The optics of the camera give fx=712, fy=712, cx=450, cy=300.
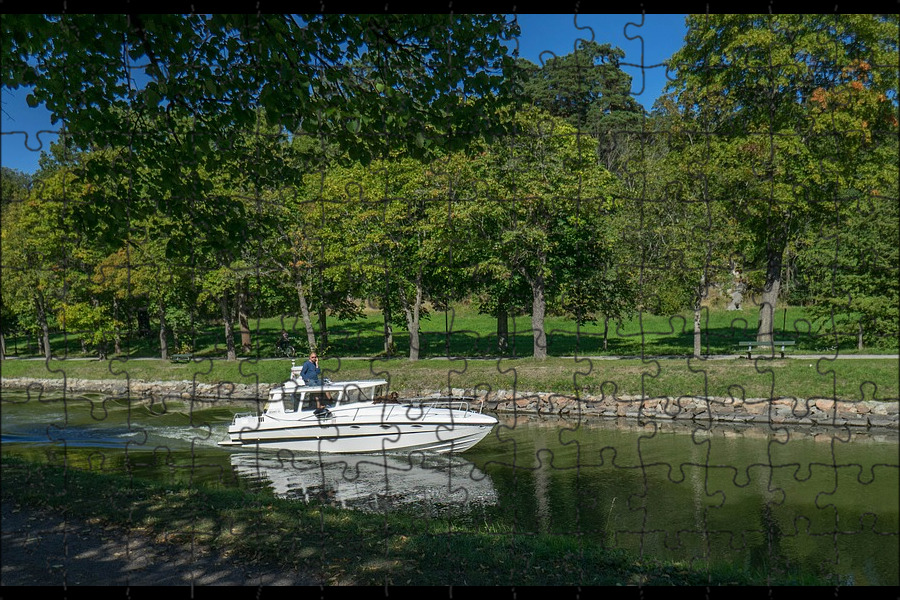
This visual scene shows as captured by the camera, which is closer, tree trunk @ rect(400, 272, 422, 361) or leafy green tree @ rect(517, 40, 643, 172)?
leafy green tree @ rect(517, 40, 643, 172)

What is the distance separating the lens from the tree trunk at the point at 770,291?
5.99m

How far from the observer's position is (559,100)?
7891mm

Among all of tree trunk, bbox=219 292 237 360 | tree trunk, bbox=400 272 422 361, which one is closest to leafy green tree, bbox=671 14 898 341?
tree trunk, bbox=400 272 422 361

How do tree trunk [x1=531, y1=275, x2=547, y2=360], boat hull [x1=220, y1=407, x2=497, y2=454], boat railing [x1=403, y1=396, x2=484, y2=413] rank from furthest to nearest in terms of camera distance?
boat hull [x1=220, y1=407, x2=497, y2=454] → tree trunk [x1=531, y1=275, x2=547, y2=360] → boat railing [x1=403, y1=396, x2=484, y2=413]

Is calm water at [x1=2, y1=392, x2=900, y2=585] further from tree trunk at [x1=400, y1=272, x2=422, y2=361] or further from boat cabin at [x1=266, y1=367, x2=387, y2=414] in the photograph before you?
tree trunk at [x1=400, y1=272, x2=422, y2=361]

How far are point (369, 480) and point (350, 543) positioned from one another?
257 inches

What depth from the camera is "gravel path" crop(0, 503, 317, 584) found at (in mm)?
5539

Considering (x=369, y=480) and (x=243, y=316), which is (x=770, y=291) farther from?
(x=369, y=480)

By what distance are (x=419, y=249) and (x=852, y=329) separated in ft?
13.3

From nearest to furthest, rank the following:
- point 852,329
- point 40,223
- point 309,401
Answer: point 852,329 < point 40,223 < point 309,401

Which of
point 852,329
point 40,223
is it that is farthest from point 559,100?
point 40,223

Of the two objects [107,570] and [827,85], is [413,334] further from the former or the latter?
[827,85]
